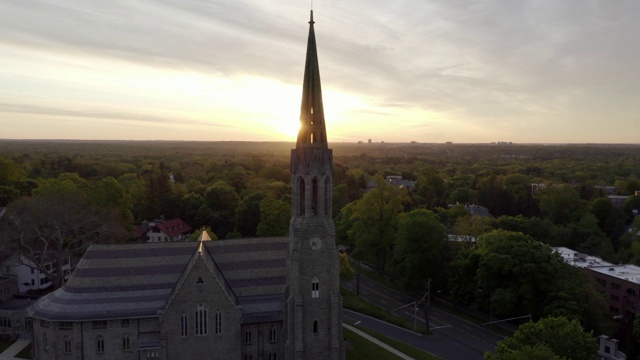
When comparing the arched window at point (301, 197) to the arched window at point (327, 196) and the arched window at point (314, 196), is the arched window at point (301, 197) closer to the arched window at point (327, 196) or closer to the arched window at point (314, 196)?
the arched window at point (314, 196)

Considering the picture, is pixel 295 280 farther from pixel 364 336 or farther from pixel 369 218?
pixel 369 218

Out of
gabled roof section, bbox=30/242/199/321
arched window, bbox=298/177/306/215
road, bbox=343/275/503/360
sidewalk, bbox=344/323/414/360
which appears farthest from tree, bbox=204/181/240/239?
arched window, bbox=298/177/306/215

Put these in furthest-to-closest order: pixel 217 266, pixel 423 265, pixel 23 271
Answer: pixel 423 265
pixel 23 271
pixel 217 266

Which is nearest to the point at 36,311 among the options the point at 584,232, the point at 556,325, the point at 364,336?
the point at 364,336

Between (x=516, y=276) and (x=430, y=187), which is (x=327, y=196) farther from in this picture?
(x=430, y=187)

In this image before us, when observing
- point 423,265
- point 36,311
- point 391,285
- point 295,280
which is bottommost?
point 391,285

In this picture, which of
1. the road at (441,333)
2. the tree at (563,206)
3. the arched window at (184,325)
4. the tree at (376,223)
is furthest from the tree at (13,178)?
the tree at (563,206)
